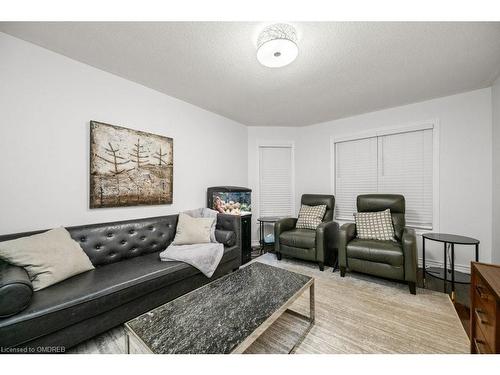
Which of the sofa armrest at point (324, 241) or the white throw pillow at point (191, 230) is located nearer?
the white throw pillow at point (191, 230)

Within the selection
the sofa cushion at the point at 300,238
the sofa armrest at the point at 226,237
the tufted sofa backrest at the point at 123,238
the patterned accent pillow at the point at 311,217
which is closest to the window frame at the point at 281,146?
the patterned accent pillow at the point at 311,217

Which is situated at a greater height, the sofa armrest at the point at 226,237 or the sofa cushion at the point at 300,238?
the sofa armrest at the point at 226,237

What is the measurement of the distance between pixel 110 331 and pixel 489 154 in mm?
4622

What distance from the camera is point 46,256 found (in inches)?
57.8

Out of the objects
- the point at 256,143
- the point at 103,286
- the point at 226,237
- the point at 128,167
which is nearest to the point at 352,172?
the point at 256,143

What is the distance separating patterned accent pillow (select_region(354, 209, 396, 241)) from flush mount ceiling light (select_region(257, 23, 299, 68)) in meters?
2.34

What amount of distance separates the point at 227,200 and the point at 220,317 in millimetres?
2098

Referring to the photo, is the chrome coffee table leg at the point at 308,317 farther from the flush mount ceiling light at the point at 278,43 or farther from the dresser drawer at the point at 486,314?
the flush mount ceiling light at the point at 278,43

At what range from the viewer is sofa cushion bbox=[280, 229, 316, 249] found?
280cm

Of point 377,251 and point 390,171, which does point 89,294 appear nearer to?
point 377,251

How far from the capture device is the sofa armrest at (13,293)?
3.59 ft

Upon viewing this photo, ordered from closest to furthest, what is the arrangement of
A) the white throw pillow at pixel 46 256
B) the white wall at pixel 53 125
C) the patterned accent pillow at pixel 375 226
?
the white throw pillow at pixel 46 256 → the white wall at pixel 53 125 → the patterned accent pillow at pixel 375 226

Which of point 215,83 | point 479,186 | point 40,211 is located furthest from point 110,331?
point 479,186

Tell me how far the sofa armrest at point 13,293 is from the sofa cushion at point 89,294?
41 millimetres
